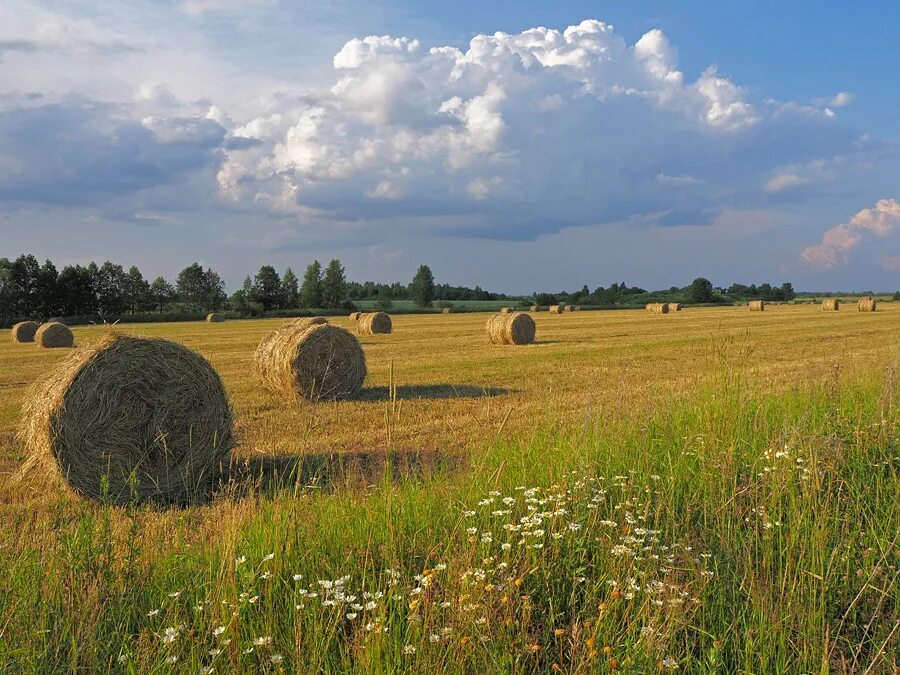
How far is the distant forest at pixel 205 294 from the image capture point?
259 feet

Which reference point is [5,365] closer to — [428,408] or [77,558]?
[428,408]

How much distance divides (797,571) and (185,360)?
26.1ft

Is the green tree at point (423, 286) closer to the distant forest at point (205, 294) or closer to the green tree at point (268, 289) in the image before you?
the distant forest at point (205, 294)

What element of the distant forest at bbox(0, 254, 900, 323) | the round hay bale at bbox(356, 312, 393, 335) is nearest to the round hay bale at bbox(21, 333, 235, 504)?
the round hay bale at bbox(356, 312, 393, 335)

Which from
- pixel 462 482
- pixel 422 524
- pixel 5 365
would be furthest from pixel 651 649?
pixel 5 365

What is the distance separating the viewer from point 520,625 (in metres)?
3.74

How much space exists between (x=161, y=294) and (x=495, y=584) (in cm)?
10358

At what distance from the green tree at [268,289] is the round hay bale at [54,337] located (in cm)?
6748

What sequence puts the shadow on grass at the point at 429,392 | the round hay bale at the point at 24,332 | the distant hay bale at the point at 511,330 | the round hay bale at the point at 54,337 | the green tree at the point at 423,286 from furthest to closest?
the green tree at the point at 423,286 → the round hay bale at the point at 24,332 → the round hay bale at the point at 54,337 → the distant hay bale at the point at 511,330 → the shadow on grass at the point at 429,392

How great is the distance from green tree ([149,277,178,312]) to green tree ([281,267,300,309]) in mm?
15745

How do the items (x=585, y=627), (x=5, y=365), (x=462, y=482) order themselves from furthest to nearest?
1. (x=5, y=365)
2. (x=462, y=482)
3. (x=585, y=627)

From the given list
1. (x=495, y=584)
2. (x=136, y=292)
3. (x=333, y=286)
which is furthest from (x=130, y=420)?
(x=333, y=286)

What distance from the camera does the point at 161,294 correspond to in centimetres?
9875

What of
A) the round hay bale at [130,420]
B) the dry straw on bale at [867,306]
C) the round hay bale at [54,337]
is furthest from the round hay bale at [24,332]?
the dry straw on bale at [867,306]
